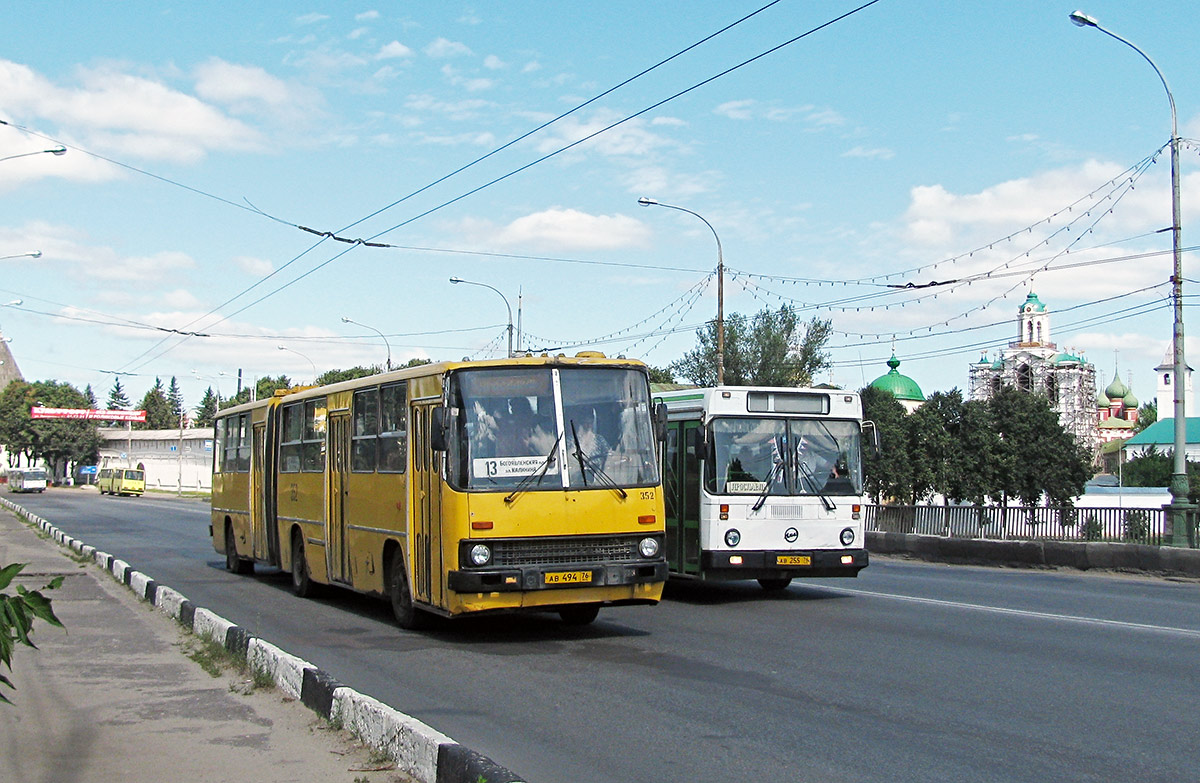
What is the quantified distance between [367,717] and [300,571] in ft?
33.6

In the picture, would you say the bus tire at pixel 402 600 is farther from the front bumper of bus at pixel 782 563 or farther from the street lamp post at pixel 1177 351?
the street lamp post at pixel 1177 351

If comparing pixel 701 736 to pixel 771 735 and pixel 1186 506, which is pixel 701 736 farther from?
pixel 1186 506

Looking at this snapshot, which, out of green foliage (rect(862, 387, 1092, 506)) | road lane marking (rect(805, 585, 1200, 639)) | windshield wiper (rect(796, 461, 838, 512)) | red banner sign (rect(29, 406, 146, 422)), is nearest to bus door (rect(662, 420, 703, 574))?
windshield wiper (rect(796, 461, 838, 512))

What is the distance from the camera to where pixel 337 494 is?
14.9 meters

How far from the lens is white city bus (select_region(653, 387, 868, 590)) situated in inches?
593

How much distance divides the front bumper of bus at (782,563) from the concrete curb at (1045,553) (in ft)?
23.7

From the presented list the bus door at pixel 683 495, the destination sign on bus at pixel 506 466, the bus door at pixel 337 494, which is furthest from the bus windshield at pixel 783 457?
the bus door at pixel 337 494

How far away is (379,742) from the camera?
668cm

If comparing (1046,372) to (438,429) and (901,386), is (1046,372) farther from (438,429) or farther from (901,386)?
(438,429)

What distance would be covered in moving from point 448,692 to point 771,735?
2.71 meters

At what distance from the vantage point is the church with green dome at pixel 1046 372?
10200 cm

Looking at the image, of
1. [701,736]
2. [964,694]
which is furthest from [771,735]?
[964,694]

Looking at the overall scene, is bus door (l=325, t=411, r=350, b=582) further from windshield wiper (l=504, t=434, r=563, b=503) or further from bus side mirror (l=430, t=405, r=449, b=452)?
windshield wiper (l=504, t=434, r=563, b=503)

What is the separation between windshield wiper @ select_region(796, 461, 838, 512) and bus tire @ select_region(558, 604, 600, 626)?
3896 millimetres
